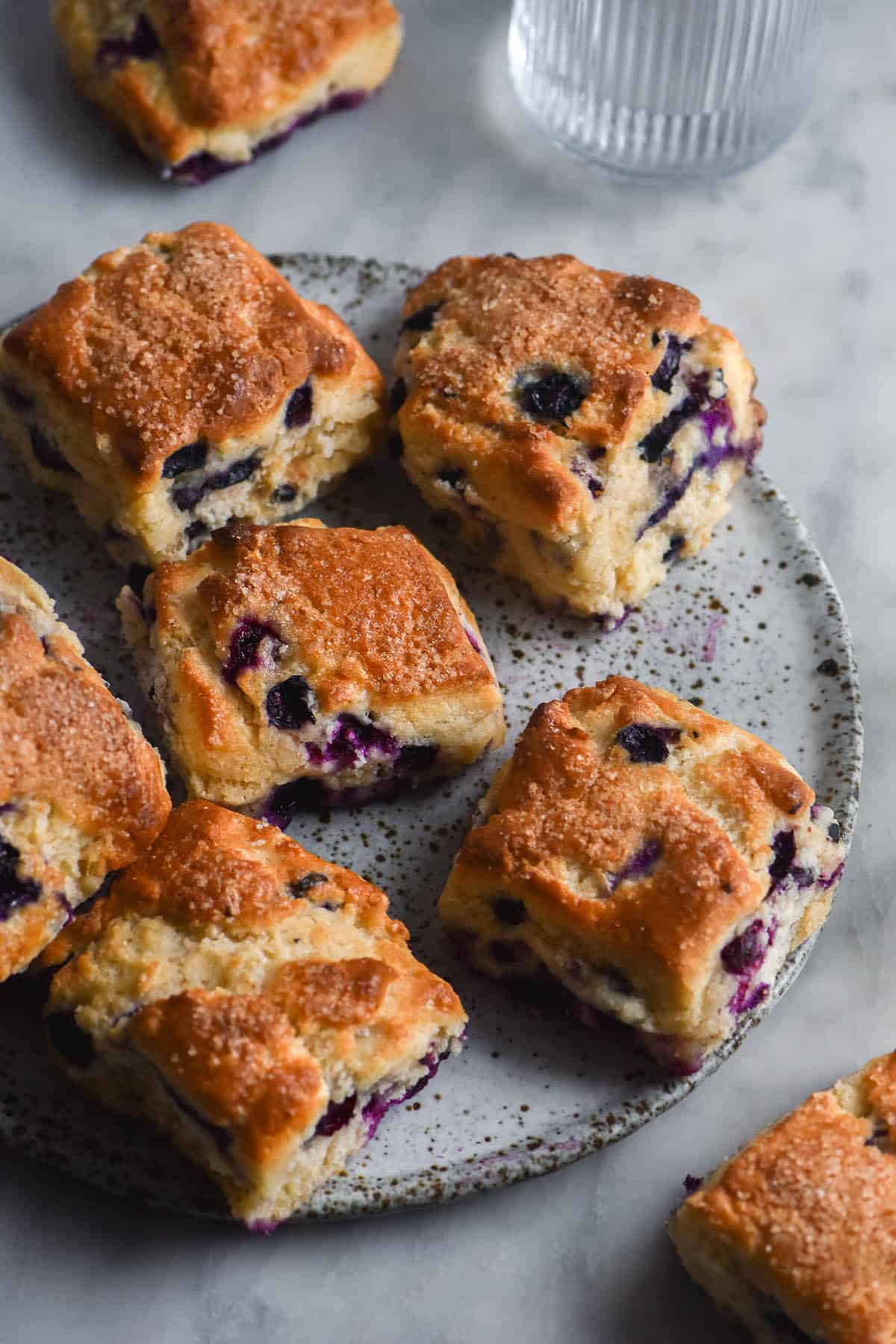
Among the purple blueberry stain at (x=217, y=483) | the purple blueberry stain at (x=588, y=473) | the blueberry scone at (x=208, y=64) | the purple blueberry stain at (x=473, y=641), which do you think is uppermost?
the blueberry scone at (x=208, y=64)

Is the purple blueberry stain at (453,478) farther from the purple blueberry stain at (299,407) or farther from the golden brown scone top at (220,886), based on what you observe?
the golden brown scone top at (220,886)

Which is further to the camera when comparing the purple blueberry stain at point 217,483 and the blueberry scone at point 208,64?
the blueberry scone at point 208,64

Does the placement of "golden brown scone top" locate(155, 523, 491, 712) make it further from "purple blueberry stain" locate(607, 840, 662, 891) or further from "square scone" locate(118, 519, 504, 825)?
"purple blueberry stain" locate(607, 840, 662, 891)

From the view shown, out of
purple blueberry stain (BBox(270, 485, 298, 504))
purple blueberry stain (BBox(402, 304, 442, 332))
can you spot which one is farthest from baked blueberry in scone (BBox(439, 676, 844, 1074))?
purple blueberry stain (BBox(402, 304, 442, 332))

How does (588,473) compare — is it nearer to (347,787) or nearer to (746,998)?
(347,787)

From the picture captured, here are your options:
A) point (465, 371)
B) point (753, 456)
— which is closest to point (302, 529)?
point (465, 371)

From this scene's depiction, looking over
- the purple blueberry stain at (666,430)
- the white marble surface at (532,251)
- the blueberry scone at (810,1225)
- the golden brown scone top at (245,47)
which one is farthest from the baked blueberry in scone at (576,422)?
the blueberry scone at (810,1225)

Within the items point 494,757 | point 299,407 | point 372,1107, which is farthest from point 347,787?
point 299,407
